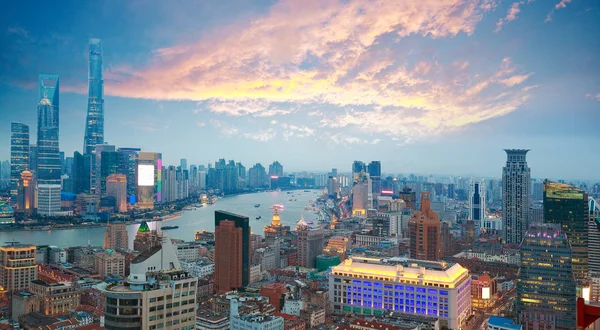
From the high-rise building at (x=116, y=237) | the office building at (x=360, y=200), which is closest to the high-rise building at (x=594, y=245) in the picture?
the high-rise building at (x=116, y=237)

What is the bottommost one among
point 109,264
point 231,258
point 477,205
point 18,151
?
Answer: point 109,264

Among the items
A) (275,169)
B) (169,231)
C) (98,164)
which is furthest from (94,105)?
(275,169)

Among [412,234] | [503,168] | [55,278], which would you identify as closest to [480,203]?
[503,168]

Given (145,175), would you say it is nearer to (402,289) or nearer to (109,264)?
(109,264)

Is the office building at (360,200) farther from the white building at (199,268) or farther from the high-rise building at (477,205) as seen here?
the white building at (199,268)

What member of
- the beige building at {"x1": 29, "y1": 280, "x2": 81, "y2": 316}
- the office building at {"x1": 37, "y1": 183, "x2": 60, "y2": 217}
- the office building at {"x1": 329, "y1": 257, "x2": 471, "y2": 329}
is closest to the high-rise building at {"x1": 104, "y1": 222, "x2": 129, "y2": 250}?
the beige building at {"x1": 29, "y1": 280, "x2": 81, "y2": 316}

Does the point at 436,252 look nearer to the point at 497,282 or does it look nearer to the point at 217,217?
the point at 497,282

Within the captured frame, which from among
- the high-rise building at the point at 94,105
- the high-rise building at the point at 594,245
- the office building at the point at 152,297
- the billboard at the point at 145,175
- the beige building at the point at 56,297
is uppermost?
the high-rise building at the point at 94,105
